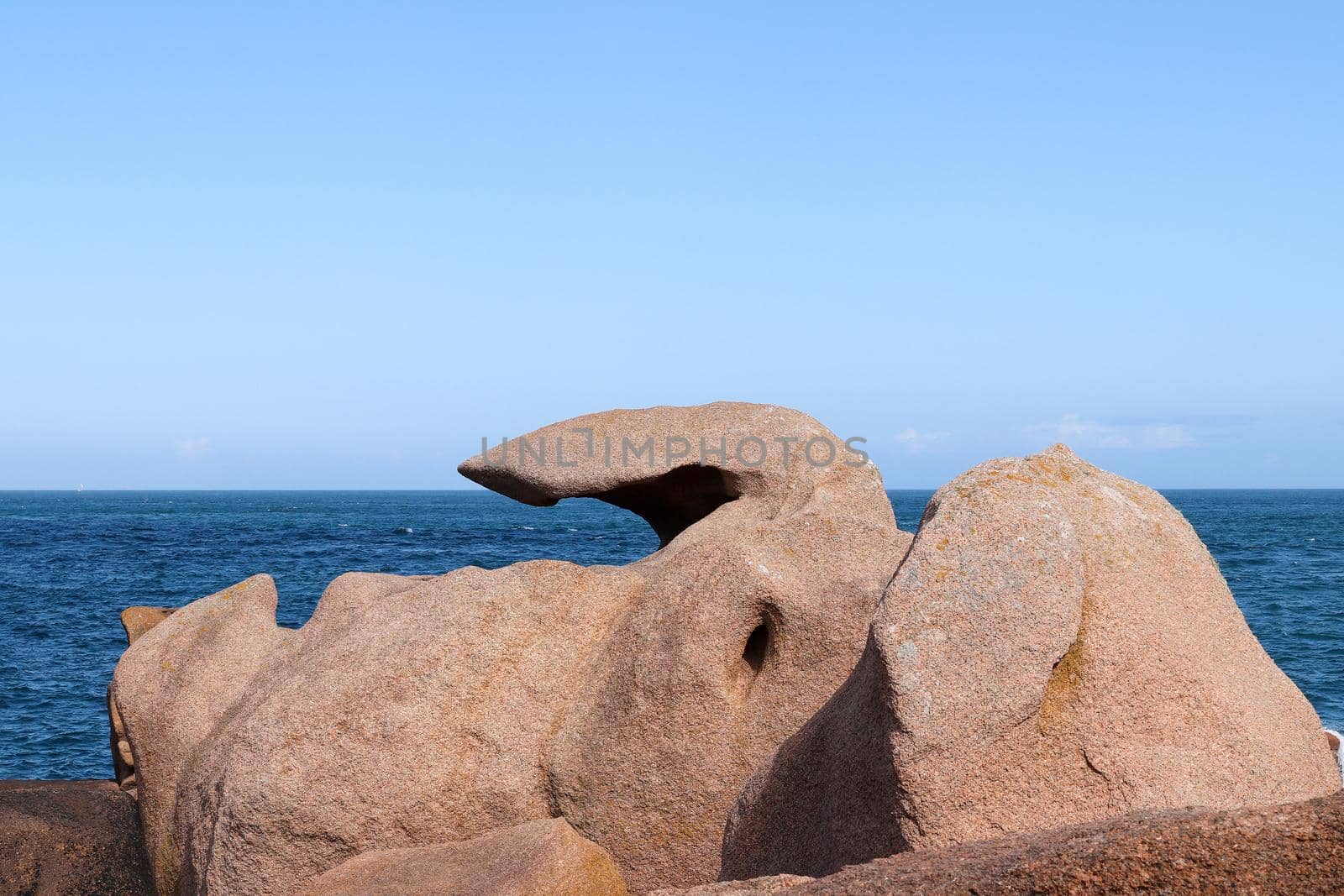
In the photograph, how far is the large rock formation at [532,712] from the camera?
27.7 ft

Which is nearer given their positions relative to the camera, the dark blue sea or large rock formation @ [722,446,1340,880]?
large rock formation @ [722,446,1340,880]

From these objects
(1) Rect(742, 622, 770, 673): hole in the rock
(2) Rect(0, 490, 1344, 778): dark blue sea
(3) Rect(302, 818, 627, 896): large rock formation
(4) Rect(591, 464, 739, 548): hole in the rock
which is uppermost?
(4) Rect(591, 464, 739, 548): hole in the rock

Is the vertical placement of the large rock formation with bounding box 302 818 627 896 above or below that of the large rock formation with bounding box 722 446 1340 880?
below

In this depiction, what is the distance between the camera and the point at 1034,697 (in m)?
5.50

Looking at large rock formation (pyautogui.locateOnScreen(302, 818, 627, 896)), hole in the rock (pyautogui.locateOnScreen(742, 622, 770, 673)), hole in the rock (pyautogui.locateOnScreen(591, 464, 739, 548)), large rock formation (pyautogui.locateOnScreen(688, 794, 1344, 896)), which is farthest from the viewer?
hole in the rock (pyautogui.locateOnScreen(591, 464, 739, 548))

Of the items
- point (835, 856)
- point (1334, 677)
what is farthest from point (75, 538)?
point (835, 856)

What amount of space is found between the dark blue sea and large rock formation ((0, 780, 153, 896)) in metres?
6.57

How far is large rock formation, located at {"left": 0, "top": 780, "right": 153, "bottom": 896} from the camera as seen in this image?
394 inches

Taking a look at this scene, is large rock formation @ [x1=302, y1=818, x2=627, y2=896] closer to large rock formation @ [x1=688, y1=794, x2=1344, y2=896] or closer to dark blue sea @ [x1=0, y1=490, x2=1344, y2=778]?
large rock formation @ [x1=688, y1=794, x2=1344, y2=896]

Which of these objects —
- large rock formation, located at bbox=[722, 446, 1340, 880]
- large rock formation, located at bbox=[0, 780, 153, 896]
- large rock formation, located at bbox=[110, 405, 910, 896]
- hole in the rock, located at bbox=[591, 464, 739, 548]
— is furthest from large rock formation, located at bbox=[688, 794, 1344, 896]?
large rock formation, located at bbox=[0, 780, 153, 896]

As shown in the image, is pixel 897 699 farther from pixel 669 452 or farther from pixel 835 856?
pixel 669 452

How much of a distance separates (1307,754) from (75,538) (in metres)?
65.9

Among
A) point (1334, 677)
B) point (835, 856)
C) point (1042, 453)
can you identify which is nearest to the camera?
point (835, 856)

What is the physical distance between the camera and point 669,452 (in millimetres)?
11398
